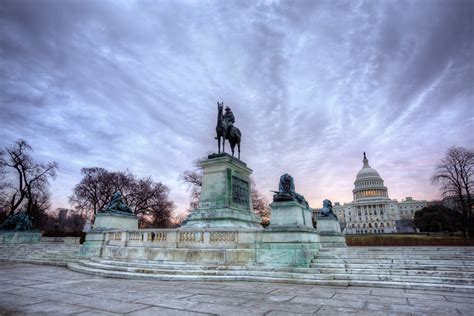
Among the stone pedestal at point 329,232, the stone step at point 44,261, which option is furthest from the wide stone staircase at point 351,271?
the stone pedestal at point 329,232

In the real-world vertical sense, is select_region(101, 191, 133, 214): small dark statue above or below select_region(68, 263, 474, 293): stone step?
above

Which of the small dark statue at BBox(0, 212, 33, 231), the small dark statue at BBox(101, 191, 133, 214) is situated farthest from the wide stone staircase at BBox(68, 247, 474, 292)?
the small dark statue at BBox(0, 212, 33, 231)

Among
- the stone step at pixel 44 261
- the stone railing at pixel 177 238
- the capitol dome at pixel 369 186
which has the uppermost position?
the capitol dome at pixel 369 186

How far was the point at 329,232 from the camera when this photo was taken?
18.5m

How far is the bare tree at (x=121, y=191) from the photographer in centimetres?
4444

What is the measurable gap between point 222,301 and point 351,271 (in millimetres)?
5487

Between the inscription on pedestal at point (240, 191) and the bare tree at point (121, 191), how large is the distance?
32.7m

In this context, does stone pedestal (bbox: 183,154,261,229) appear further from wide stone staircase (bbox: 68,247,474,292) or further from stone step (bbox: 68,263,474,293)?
stone step (bbox: 68,263,474,293)

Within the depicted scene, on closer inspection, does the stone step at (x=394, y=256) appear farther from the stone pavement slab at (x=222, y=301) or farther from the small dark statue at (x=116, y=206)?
the small dark statue at (x=116, y=206)

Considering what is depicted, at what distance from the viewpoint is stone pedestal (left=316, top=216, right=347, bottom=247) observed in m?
18.1

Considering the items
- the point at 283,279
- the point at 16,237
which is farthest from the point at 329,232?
the point at 16,237

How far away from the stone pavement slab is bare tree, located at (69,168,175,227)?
3927cm

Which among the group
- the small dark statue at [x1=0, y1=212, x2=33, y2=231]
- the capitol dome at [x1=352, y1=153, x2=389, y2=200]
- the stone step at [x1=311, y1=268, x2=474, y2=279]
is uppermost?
the capitol dome at [x1=352, y1=153, x2=389, y2=200]

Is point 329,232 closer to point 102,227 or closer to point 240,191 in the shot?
point 240,191
